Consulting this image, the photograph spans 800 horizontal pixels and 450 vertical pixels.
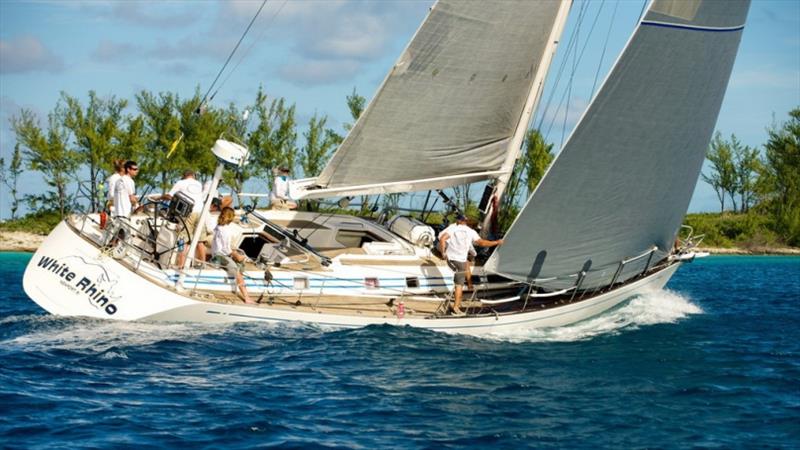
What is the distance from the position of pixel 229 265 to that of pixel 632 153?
7597 mm

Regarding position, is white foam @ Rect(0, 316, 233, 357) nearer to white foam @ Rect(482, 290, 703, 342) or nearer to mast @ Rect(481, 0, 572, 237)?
white foam @ Rect(482, 290, 703, 342)

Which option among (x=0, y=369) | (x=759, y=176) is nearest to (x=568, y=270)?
(x=0, y=369)

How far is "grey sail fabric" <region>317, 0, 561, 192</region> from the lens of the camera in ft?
64.1

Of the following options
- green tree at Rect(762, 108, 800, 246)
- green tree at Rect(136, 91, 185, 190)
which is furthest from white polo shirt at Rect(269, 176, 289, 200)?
green tree at Rect(762, 108, 800, 246)

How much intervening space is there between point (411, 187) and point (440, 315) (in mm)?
3181

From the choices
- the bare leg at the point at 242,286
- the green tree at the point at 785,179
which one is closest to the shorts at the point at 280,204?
the bare leg at the point at 242,286

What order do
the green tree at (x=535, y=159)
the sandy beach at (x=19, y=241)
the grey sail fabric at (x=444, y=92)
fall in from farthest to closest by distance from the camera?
the green tree at (x=535, y=159) < the sandy beach at (x=19, y=241) < the grey sail fabric at (x=444, y=92)

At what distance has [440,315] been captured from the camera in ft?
59.2

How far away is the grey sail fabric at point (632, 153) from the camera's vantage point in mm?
17891

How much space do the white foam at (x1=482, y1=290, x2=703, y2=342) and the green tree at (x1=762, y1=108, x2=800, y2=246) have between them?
47.8 metres

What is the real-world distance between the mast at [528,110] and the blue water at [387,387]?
3194 millimetres

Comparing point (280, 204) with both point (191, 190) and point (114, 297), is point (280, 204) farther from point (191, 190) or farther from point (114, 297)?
point (114, 297)

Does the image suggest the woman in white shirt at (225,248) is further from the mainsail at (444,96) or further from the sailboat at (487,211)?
the mainsail at (444,96)

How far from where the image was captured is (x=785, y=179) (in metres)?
73.4
